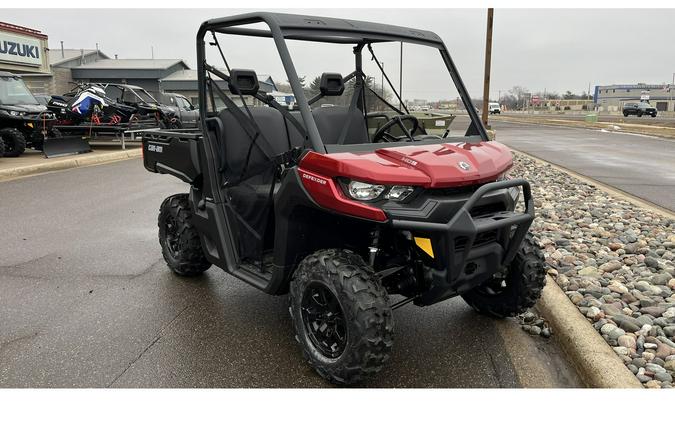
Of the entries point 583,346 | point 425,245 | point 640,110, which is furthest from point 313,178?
point 640,110

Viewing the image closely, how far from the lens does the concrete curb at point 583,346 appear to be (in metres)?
2.95

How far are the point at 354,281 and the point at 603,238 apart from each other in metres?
4.01

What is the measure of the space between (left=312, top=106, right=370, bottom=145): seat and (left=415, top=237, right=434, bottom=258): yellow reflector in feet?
3.48

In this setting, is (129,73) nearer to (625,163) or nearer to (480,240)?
(625,163)

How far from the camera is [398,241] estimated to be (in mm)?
3105

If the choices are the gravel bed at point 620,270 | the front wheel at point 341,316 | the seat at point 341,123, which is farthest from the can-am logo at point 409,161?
the gravel bed at point 620,270

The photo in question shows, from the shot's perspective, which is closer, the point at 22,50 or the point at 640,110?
the point at 22,50

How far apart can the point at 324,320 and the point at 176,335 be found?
1.21m

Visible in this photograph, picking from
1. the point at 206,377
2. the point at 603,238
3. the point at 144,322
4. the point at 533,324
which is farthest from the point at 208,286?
the point at 603,238

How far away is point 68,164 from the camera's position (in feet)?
42.9

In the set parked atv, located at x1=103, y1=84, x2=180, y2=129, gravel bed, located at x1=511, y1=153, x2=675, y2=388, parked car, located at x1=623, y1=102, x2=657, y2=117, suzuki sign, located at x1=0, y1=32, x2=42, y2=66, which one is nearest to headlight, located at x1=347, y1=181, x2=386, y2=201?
gravel bed, located at x1=511, y1=153, x2=675, y2=388

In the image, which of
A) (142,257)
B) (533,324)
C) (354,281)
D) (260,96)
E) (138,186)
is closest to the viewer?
(354,281)

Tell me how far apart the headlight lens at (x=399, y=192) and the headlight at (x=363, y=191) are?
0.06 metres

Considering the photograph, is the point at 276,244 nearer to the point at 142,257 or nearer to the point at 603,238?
the point at 142,257
